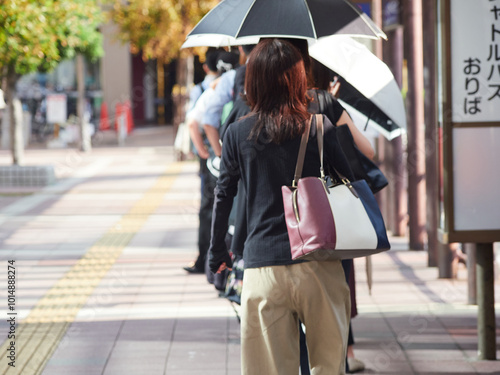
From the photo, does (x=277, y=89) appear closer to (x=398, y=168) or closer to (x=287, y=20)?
(x=287, y=20)

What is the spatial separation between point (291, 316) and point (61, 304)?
3636 mm

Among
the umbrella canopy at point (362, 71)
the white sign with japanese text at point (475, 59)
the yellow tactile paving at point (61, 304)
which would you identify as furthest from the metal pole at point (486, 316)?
the yellow tactile paving at point (61, 304)

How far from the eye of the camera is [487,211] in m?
5.10

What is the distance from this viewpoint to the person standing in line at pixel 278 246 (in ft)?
10.8

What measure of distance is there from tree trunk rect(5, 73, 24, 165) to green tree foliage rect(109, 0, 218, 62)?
507 cm

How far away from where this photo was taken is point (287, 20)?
4.49 m

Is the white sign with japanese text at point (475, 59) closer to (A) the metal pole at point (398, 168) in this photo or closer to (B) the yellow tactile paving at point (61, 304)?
(B) the yellow tactile paving at point (61, 304)

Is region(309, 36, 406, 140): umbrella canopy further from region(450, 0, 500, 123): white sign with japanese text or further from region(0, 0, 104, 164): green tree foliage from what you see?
region(0, 0, 104, 164): green tree foliage

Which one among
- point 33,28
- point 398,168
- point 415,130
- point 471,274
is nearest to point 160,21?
point 33,28

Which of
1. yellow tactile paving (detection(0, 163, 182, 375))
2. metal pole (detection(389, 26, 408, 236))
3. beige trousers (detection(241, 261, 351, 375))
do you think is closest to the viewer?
beige trousers (detection(241, 261, 351, 375))

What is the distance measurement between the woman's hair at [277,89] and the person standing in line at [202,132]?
2.91 metres

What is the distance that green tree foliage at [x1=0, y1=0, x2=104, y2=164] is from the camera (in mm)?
8523

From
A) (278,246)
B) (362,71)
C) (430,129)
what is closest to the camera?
(278,246)

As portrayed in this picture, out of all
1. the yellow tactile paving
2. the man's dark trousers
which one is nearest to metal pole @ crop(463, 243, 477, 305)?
the man's dark trousers
